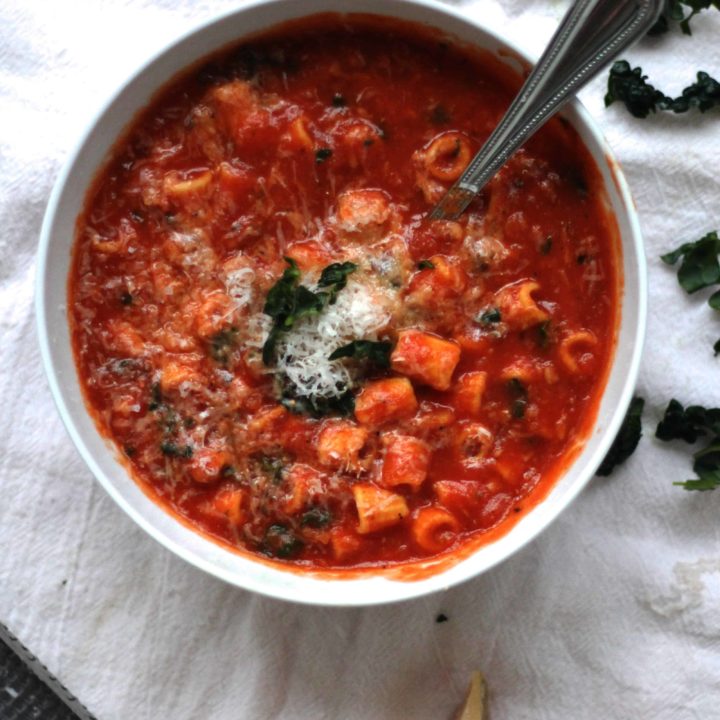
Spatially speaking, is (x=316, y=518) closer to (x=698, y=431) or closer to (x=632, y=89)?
(x=698, y=431)

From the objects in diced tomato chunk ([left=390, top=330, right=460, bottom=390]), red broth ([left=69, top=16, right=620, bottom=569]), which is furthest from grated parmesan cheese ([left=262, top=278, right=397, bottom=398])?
diced tomato chunk ([left=390, top=330, right=460, bottom=390])

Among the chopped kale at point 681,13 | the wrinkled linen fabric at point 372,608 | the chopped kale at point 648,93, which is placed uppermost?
the chopped kale at point 681,13

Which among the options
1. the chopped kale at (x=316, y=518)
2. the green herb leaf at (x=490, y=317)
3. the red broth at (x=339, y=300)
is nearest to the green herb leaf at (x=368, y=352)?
the red broth at (x=339, y=300)

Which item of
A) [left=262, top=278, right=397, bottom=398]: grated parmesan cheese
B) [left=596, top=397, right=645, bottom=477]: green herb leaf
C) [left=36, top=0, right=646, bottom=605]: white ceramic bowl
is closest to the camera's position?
[left=36, top=0, right=646, bottom=605]: white ceramic bowl

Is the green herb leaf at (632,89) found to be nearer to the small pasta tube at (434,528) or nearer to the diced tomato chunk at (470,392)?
the diced tomato chunk at (470,392)

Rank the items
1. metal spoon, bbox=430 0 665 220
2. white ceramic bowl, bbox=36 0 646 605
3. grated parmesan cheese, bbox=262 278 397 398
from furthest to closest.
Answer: grated parmesan cheese, bbox=262 278 397 398 < white ceramic bowl, bbox=36 0 646 605 < metal spoon, bbox=430 0 665 220

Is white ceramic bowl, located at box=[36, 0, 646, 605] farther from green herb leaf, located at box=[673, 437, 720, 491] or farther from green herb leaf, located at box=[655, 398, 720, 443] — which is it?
green herb leaf, located at box=[673, 437, 720, 491]
